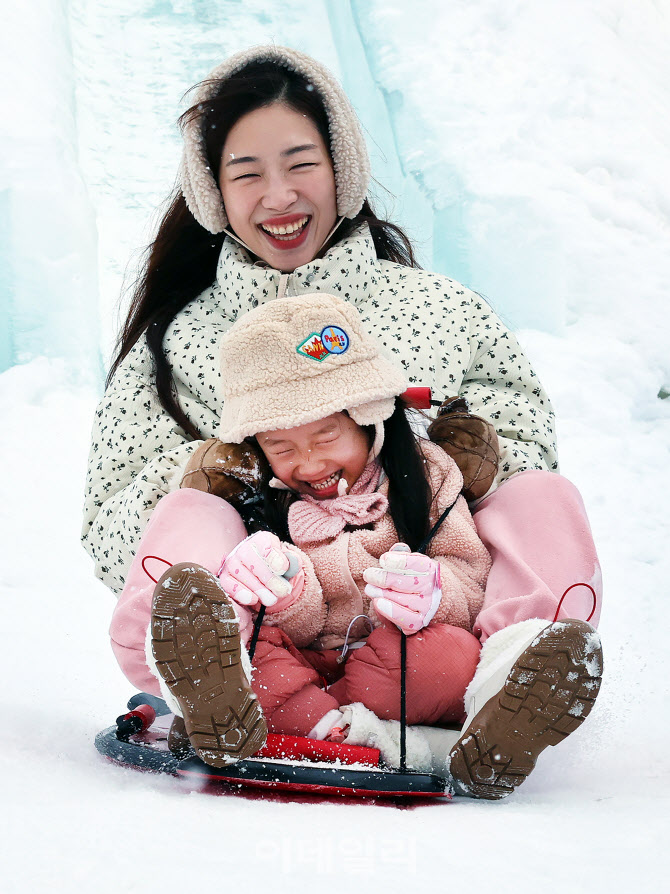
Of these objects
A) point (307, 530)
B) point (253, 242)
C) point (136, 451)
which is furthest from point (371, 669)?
point (253, 242)

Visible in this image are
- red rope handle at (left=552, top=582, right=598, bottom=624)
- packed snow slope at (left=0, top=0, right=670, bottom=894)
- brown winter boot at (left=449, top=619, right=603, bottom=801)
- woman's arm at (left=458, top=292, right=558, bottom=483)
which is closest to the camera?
packed snow slope at (left=0, top=0, right=670, bottom=894)

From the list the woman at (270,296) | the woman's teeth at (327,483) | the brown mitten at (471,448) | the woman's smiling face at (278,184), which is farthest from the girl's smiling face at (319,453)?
the woman's smiling face at (278,184)

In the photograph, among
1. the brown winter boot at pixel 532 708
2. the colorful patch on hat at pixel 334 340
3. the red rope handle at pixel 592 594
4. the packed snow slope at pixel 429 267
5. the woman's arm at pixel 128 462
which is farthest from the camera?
the woman's arm at pixel 128 462

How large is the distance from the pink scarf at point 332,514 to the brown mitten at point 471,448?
129mm

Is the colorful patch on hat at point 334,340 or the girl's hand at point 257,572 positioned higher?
the colorful patch on hat at point 334,340

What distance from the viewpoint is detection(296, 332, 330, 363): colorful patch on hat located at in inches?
47.5

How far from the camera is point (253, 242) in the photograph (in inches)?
63.6

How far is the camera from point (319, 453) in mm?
1202

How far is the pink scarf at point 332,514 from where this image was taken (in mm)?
1211

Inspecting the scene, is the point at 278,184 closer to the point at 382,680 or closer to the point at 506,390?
the point at 506,390

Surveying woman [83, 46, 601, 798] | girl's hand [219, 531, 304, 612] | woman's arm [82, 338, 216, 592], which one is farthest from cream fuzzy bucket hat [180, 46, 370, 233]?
girl's hand [219, 531, 304, 612]

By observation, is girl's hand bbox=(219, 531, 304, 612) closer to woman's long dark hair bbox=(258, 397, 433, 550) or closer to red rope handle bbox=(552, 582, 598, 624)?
woman's long dark hair bbox=(258, 397, 433, 550)

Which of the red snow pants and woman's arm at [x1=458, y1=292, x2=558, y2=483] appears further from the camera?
woman's arm at [x1=458, y1=292, x2=558, y2=483]

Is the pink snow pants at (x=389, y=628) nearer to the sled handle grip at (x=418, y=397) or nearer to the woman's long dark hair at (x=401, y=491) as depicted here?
the woman's long dark hair at (x=401, y=491)
